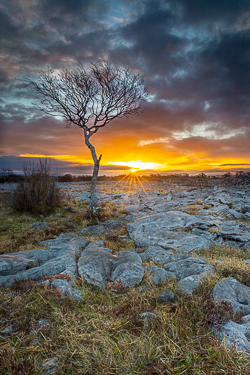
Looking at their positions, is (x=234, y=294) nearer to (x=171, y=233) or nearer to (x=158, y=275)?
(x=158, y=275)

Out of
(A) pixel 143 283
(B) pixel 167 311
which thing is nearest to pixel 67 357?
(B) pixel 167 311

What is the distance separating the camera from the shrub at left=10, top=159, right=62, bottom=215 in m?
12.5

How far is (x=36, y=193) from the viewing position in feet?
42.1

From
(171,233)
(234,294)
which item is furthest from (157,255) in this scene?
(234,294)

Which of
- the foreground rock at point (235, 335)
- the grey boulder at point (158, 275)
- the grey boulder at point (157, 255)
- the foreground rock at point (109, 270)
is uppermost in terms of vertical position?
the foreground rock at point (235, 335)

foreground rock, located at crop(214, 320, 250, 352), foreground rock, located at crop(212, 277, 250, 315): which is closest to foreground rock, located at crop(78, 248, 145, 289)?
foreground rock, located at crop(212, 277, 250, 315)

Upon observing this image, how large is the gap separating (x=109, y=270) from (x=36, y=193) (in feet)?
34.5

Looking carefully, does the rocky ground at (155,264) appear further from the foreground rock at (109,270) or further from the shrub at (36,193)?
the shrub at (36,193)

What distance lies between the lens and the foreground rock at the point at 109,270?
3.98 m

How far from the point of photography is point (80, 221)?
11125mm

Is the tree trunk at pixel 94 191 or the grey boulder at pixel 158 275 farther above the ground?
the tree trunk at pixel 94 191

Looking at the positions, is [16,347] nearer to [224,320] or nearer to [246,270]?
[224,320]

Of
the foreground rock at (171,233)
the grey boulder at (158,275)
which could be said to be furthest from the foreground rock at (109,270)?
the foreground rock at (171,233)

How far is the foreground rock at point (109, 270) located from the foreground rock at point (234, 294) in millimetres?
1548
